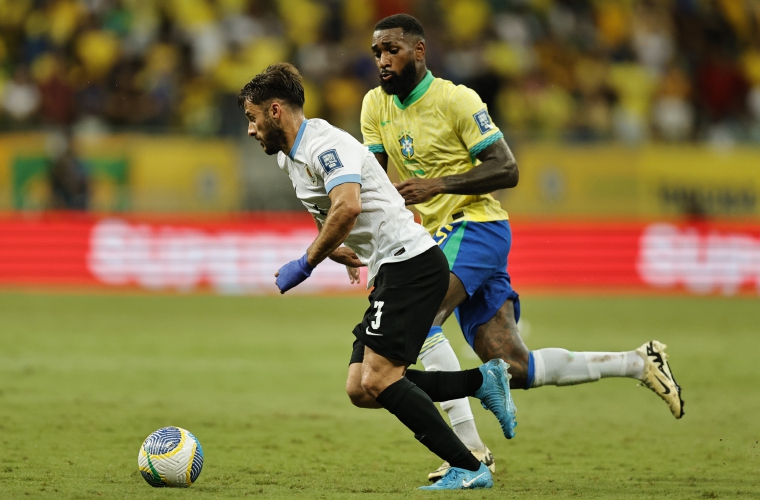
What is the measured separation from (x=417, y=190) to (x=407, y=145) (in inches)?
24.8

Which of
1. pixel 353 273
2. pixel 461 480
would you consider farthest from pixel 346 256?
pixel 461 480

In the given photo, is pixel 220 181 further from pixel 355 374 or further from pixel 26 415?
pixel 355 374

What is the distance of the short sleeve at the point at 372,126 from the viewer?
23.6 ft

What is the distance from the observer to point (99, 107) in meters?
19.2

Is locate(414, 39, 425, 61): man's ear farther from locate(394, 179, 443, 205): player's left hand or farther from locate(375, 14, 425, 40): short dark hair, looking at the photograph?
locate(394, 179, 443, 205): player's left hand

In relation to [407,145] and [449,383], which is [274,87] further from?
[449,383]

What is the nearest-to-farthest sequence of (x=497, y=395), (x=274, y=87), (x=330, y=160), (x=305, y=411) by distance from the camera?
(x=330, y=160), (x=274, y=87), (x=497, y=395), (x=305, y=411)

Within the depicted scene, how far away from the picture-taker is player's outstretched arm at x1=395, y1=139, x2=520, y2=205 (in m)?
6.47

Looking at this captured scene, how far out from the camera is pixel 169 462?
6027 millimetres

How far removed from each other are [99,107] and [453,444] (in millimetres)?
14708

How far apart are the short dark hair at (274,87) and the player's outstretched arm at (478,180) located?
946 mm

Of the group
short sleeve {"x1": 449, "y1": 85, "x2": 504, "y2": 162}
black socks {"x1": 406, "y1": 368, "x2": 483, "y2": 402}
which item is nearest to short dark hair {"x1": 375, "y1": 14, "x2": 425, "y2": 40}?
short sleeve {"x1": 449, "y1": 85, "x2": 504, "y2": 162}

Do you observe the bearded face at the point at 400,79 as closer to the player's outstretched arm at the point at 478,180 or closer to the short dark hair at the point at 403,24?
the short dark hair at the point at 403,24

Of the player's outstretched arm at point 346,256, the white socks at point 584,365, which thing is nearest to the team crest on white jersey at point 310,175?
the player's outstretched arm at point 346,256
